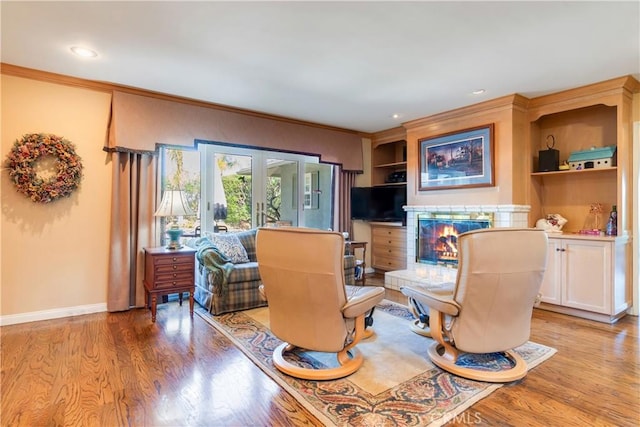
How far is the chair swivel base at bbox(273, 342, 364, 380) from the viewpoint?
2211 mm

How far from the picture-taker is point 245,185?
4941mm

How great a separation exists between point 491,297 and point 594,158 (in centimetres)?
275

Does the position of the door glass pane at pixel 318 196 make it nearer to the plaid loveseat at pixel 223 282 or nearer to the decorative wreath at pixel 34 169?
the plaid loveseat at pixel 223 282

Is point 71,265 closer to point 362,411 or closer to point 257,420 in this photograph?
Answer: point 257,420

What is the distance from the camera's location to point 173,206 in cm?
366

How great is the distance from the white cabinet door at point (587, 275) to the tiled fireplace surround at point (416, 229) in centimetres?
60

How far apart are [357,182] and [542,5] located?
155 inches

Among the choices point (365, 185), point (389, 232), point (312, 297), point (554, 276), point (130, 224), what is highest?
point (365, 185)

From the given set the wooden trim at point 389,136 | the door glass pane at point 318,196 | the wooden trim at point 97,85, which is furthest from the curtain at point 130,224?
the wooden trim at point 389,136

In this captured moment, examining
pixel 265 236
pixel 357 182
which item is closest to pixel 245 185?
pixel 357 182

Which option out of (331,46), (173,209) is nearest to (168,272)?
(173,209)

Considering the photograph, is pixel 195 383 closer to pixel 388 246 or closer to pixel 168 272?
pixel 168 272

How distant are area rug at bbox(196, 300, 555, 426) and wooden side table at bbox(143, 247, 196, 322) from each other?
88 centimetres

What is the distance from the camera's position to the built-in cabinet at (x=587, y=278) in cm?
338
